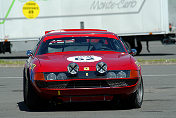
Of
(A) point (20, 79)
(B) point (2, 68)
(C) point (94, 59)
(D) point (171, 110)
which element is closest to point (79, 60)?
(C) point (94, 59)

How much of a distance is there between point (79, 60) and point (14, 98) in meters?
2.68

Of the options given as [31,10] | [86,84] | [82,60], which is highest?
[31,10]

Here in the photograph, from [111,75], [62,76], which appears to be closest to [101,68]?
[111,75]

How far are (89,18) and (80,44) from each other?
20221mm

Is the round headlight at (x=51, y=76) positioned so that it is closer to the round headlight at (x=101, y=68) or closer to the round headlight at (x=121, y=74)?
the round headlight at (x=101, y=68)

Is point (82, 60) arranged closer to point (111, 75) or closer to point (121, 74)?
point (111, 75)

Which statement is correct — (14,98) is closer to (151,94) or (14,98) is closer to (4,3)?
(151,94)

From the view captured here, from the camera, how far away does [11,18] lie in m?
29.6

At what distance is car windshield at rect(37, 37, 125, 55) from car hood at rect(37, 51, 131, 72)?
1.42 ft

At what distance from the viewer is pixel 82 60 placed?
8.52 metres

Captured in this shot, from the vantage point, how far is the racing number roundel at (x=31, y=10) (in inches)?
1160

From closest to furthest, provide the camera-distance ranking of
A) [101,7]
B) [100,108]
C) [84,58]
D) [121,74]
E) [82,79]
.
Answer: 1. [82,79]
2. [121,74]
3. [84,58]
4. [100,108]
5. [101,7]

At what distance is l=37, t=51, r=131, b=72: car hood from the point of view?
836 cm

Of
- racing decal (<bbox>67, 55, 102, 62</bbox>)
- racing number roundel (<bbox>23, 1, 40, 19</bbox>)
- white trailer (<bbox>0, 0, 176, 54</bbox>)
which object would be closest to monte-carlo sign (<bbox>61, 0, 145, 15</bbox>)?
white trailer (<bbox>0, 0, 176, 54</bbox>)
